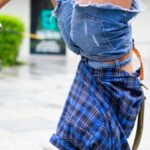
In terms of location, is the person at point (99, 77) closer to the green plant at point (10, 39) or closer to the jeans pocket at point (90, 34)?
the jeans pocket at point (90, 34)

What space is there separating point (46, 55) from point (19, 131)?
15530mm

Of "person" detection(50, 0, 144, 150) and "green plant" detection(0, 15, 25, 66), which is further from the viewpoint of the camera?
"green plant" detection(0, 15, 25, 66)

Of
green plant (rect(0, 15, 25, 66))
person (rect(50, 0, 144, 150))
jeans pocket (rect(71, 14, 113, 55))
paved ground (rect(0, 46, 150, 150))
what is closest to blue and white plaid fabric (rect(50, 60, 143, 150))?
person (rect(50, 0, 144, 150))

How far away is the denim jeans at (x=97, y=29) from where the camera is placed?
2.32m

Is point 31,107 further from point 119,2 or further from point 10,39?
point 10,39

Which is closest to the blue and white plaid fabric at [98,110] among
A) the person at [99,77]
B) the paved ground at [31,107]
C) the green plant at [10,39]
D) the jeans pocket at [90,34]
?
the person at [99,77]

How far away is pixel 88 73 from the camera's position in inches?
96.7

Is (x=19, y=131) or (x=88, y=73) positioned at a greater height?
(x=88, y=73)

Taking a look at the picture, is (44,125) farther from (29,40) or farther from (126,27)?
(29,40)

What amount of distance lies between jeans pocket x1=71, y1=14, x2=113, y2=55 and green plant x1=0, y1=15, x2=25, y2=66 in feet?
43.5

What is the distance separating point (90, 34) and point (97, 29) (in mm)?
38

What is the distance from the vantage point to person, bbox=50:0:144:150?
2.33 m

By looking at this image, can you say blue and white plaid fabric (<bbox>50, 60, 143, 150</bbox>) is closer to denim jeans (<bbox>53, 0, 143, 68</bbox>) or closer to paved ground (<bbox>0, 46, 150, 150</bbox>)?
denim jeans (<bbox>53, 0, 143, 68</bbox>)

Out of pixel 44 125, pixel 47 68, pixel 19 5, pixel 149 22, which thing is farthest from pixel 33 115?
pixel 149 22
